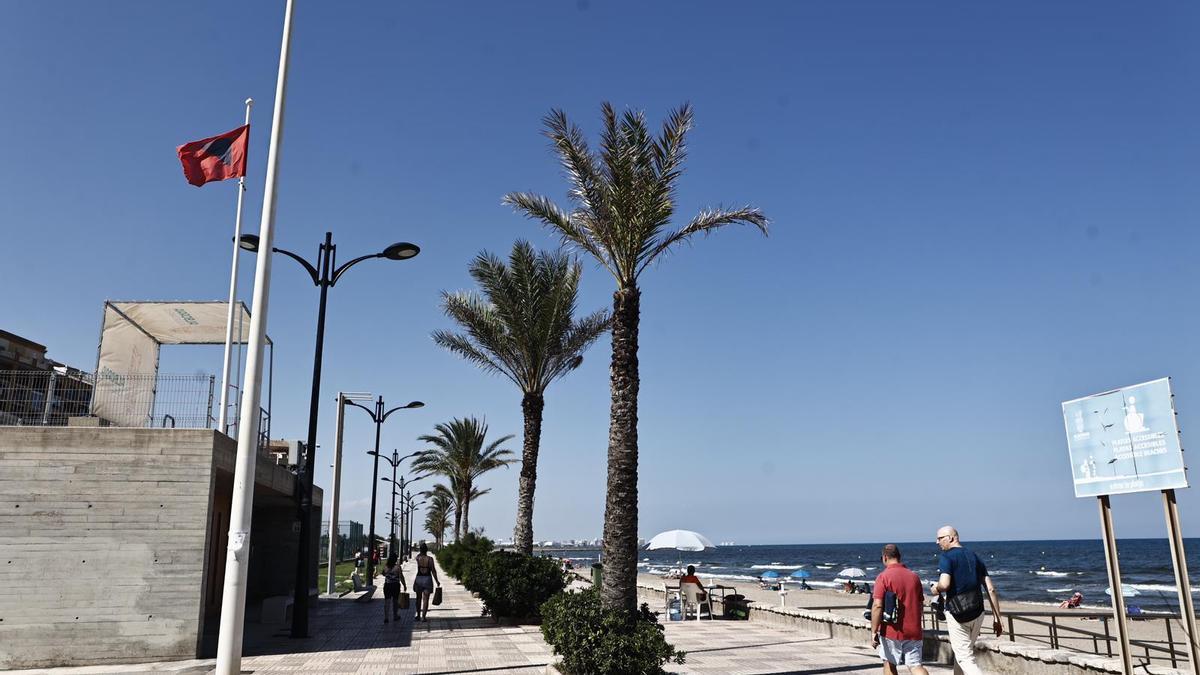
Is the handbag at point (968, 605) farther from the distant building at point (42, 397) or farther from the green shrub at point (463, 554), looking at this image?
the green shrub at point (463, 554)

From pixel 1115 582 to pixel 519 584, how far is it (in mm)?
12103

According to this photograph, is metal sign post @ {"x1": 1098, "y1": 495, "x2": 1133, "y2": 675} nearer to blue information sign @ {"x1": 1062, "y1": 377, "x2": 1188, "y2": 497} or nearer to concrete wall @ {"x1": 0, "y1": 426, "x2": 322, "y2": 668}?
blue information sign @ {"x1": 1062, "y1": 377, "x2": 1188, "y2": 497}

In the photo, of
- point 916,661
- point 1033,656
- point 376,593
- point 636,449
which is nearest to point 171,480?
point 636,449

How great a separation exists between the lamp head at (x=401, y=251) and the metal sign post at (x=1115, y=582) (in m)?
10.9

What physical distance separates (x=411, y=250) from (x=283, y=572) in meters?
14.3

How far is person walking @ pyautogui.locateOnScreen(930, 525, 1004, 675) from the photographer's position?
795 centimetres

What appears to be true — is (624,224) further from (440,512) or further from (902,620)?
(440,512)

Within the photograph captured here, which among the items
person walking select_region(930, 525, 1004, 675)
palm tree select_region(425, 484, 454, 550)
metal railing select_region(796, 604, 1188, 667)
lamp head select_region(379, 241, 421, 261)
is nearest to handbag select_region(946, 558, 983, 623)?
person walking select_region(930, 525, 1004, 675)

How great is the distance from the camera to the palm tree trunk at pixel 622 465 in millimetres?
10648

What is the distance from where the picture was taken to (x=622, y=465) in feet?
37.2

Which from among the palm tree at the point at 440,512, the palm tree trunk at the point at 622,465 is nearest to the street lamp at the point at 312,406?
the palm tree trunk at the point at 622,465

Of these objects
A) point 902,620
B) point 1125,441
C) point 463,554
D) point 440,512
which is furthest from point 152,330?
point 440,512

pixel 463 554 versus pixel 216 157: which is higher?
pixel 216 157

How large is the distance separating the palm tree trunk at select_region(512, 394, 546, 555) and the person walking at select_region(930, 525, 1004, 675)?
46.7 ft
